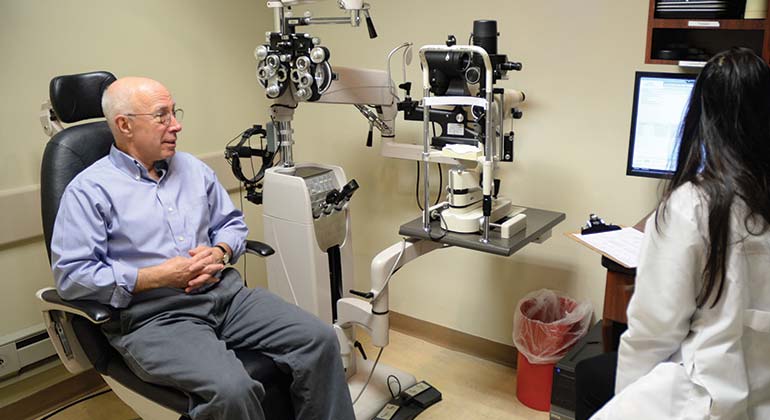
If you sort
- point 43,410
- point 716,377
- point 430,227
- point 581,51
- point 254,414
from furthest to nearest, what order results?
point 43,410 → point 581,51 → point 430,227 → point 254,414 → point 716,377

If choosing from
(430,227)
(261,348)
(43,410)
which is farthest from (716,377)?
(43,410)

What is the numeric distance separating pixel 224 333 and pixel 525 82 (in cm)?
147

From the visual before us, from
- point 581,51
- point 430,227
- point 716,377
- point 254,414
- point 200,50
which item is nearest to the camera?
point 716,377

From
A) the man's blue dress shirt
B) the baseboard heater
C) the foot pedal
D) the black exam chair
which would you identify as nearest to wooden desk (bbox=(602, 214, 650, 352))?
the foot pedal

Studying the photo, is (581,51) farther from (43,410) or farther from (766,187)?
(43,410)

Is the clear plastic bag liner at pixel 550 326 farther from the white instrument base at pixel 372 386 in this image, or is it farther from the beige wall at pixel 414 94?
the white instrument base at pixel 372 386

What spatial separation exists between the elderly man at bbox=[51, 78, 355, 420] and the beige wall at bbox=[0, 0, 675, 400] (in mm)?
614

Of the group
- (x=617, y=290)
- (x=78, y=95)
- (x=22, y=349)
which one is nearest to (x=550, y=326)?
(x=617, y=290)

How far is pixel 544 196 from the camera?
254 cm

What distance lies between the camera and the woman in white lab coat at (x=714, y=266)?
128cm

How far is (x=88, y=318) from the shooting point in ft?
5.84

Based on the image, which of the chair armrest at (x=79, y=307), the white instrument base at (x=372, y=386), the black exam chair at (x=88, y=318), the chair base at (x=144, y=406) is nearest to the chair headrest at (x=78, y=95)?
the black exam chair at (x=88, y=318)

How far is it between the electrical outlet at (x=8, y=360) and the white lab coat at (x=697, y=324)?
2099mm

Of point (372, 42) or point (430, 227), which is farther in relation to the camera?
point (372, 42)
